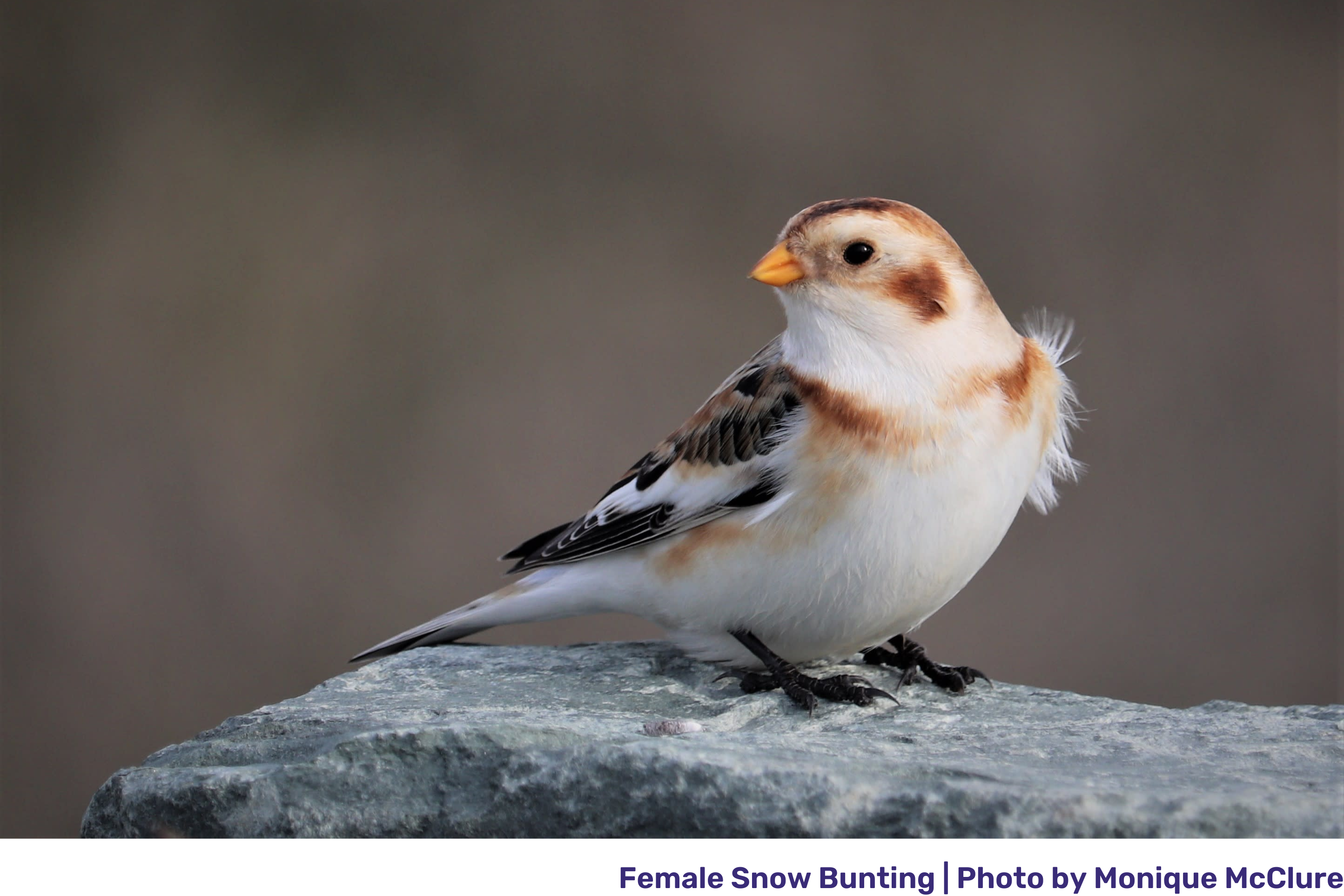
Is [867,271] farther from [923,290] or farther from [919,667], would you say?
[919,667]

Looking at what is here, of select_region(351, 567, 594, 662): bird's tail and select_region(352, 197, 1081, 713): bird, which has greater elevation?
select_region(352, 197, 1081, 713): bird

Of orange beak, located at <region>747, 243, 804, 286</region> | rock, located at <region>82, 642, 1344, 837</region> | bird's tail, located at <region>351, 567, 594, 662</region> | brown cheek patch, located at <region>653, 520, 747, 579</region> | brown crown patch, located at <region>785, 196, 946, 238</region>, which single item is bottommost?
rock, located at <region>82, 642, 1344, 837</region>

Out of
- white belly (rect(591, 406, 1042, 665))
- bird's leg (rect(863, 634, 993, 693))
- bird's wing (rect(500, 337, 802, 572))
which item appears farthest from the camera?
bird's leg (rect(863, 634, 993, 693))

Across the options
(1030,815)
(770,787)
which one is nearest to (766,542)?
(770,787)

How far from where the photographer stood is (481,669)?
110 inches

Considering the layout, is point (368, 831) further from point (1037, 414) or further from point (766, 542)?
point (1037, 414)

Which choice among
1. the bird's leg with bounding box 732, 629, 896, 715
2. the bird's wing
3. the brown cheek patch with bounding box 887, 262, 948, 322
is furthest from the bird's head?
the bird's leg with bounding box 732, 629, 896, 715

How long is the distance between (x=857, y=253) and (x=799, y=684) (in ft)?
2.63

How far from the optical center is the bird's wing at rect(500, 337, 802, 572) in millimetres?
2473

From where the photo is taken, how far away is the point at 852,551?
2371 mm

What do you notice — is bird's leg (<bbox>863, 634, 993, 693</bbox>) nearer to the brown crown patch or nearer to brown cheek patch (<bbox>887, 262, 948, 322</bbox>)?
brown cheek patch (<bbox>887, 262, 948, 322</bbox>)

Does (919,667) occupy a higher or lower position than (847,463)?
lower

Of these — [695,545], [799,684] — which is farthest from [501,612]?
[799,684]

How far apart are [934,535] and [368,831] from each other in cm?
107
